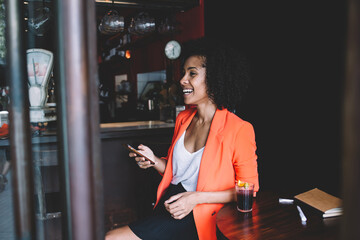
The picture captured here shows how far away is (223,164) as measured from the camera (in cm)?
166

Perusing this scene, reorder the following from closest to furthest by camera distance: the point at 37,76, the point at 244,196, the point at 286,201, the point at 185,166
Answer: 1. the point at 37,76
2. the point at 244,196
3. the point at 286,201
4. the point at 185,166

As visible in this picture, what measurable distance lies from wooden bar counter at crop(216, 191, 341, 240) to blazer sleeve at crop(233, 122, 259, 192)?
143mm

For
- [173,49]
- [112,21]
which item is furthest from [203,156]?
[173,49]

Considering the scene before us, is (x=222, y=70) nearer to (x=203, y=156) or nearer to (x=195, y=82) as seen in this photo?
(x=195, y=82)

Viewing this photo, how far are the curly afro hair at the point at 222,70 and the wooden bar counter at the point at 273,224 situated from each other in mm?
676

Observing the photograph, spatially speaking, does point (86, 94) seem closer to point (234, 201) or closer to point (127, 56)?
point (234, 201)

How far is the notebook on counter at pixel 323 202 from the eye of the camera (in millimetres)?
1379

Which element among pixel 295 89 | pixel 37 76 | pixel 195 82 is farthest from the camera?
pixel 295 89

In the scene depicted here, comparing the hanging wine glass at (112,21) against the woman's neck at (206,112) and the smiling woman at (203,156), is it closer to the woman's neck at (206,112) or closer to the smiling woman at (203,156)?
the smiling woman at (203,156)

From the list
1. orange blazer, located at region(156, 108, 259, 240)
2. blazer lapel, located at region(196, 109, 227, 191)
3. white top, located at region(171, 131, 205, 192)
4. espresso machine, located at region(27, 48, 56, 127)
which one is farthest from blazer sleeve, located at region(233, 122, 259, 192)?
espresso machine, located at region(27, 48, 56, 127)

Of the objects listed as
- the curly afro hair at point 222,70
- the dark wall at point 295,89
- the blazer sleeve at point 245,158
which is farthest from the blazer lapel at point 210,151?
the dark wall at point 295,89

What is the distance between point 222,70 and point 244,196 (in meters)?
0.83

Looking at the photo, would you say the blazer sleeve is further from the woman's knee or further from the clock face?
the clock face

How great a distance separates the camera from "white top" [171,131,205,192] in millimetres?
1778
